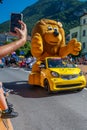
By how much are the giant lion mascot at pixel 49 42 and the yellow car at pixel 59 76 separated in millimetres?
1331

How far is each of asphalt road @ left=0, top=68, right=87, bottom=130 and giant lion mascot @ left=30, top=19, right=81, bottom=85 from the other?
100 inches

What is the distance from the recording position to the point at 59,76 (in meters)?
11.5

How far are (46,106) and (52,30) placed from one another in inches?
248

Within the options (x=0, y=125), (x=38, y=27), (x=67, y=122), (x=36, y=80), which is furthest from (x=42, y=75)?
(x=0, y=125)

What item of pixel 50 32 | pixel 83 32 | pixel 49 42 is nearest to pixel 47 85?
pixel 49 42

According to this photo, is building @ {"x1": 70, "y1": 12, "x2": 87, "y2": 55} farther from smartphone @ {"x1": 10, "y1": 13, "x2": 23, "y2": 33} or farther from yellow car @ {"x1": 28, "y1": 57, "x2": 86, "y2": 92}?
smartphone @ {"x1": 10, "y1": 13, "x2": 23, "y2": 33}

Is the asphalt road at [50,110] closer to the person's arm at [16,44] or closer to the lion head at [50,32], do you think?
the lion head at [50,32]

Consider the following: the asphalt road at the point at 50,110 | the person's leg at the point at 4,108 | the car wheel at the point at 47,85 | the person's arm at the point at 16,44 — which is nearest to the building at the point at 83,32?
the car wheel at the point at 47,85

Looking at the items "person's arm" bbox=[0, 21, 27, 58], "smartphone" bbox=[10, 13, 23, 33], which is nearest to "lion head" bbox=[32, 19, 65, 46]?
"smartphone" bbox=[10, 13, 23, 33]

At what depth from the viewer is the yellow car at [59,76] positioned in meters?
11.3

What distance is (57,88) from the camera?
1124 cm

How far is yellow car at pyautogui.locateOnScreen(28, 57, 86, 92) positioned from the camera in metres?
11.3

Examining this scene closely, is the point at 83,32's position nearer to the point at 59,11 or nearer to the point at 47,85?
the point at 47,85

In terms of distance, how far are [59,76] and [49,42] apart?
10.9ft
